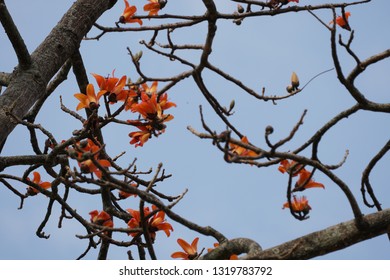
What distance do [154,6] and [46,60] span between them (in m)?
1.24

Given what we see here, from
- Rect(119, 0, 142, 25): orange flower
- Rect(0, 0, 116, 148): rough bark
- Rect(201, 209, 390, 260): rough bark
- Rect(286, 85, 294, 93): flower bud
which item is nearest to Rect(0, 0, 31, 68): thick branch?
Rect(0, 0, 116, 148): rough bark

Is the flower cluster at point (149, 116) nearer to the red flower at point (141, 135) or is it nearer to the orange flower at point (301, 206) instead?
the red flower at point (141, 135)

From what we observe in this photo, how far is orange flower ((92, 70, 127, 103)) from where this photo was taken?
385cm

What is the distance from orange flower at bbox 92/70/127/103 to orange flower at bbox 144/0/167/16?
1.21 m

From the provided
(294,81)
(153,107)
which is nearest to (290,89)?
(294,81)

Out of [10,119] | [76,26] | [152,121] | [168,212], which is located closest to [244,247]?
[168,212]

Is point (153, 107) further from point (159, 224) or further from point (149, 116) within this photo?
point (159, 224)

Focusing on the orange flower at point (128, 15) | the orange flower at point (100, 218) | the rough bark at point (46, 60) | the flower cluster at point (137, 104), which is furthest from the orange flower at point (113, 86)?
the orange flower at point (128, 15)

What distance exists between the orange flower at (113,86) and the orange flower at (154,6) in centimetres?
121

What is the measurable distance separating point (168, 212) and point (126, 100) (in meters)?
1.32

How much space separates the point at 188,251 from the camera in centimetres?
352

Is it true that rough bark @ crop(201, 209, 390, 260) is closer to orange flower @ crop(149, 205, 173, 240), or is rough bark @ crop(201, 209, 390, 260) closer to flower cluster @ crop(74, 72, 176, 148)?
orange flower @ crop(149, 205, 173, 240)
